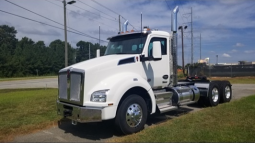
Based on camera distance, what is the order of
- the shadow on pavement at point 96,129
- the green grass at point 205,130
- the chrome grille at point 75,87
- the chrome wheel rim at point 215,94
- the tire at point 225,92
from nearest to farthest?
the green grass at point 205,130
the chrome grille at point 75,87
the shadow on pavement at point 96,129
the chrome wheel rim at point 215,94
the tire at point 225,92

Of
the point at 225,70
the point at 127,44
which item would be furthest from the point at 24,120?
the point at 225,70

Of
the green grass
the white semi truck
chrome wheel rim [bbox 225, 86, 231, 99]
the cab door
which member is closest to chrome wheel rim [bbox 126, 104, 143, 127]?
the white semi truck

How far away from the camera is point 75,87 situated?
5.51 meters

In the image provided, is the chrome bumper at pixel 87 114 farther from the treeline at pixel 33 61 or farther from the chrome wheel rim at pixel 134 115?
the treeline at pixel 33 61

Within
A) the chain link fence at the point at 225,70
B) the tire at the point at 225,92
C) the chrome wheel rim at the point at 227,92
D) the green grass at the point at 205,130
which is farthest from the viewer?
the chain link fence at the point at 225,70

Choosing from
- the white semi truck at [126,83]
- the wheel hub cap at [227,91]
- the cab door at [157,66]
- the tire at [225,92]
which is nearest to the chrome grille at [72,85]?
the white semi truck at [126,83]

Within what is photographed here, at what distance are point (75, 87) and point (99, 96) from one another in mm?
664

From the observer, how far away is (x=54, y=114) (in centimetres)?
819

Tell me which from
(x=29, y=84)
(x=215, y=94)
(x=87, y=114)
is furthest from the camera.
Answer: (x=29, y=84)

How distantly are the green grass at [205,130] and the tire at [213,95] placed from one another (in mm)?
2177

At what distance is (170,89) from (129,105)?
7.56 ft

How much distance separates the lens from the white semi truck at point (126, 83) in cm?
532

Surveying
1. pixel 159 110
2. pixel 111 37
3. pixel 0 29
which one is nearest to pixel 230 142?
pixel 159 110

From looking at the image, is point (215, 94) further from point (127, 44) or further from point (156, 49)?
point (127, 44)
